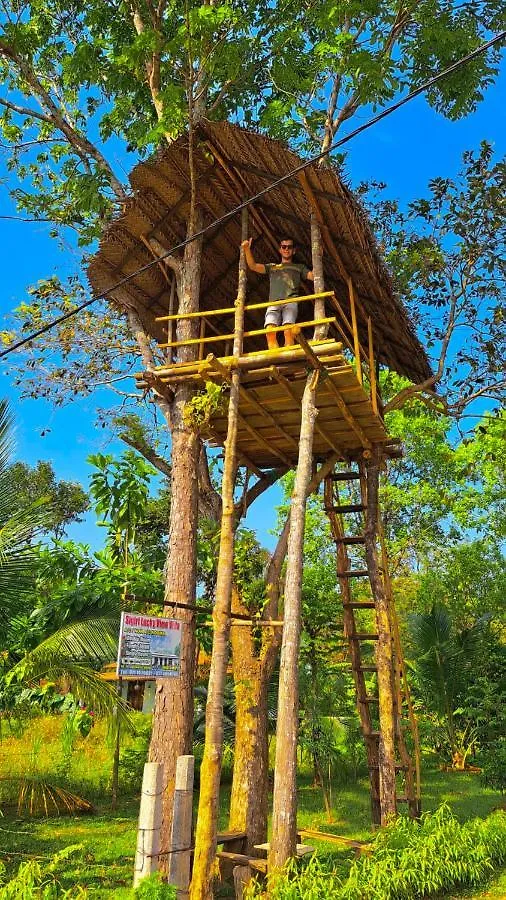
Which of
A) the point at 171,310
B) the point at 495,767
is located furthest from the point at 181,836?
the point at 495,767

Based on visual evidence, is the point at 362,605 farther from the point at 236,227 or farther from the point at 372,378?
the point at 236,227

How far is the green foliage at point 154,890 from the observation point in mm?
5711

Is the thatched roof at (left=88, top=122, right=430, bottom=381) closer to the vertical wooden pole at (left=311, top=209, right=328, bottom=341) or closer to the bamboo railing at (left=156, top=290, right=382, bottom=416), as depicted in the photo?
the vertical wooden pole at (left=311, top=209, right=328, bottom=341)

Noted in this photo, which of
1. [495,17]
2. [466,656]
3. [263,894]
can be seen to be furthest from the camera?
[466,656]

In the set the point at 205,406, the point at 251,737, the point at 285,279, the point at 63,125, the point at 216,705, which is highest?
the point at 63,125

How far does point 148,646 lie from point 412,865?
3.86 m

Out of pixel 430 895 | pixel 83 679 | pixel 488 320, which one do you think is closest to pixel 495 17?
pixel 488 320

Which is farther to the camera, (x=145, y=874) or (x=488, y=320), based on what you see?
(x=488, y=320)

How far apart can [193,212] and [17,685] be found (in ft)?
21.1

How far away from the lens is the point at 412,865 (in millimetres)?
7559

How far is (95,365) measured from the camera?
14.1 metres

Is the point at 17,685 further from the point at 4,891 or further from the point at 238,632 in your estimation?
the point at 238,632

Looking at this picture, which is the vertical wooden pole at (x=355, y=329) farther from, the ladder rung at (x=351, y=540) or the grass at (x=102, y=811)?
the grass at (x=102, y=811)

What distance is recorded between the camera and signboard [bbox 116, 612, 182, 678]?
6.33m
